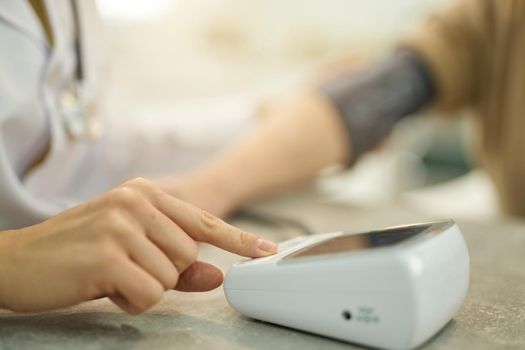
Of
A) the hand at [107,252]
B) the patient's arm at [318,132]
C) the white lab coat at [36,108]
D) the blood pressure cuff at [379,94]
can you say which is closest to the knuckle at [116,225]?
the hand at [107,252]

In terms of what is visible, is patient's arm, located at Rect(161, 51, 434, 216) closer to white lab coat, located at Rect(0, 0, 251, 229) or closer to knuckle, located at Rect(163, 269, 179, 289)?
white lab coat, located at Rect(0, 0, 251, 229)

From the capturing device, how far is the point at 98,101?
63cm

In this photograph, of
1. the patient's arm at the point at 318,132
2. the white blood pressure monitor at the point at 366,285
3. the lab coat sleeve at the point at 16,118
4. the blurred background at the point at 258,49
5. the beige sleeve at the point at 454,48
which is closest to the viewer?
the white blood pressure monitor at the point at 366,285

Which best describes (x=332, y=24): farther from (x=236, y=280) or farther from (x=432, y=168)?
(x=236, y=280)

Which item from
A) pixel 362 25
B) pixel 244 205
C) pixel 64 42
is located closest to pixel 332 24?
pixel 362 25

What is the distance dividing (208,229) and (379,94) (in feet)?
1.53

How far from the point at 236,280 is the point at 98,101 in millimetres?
336

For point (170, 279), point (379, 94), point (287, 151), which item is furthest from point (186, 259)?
point (379, 94)

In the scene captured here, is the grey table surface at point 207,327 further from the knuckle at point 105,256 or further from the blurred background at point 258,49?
the blurred background at point 258,49

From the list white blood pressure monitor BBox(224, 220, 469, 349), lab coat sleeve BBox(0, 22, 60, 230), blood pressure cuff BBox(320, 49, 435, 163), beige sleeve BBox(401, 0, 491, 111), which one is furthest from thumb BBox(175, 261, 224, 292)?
beige sleeve BBox(401, 0, 491, 111)

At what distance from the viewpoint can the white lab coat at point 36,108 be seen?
480 mm

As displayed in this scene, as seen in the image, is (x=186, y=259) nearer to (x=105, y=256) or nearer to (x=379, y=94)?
(x=105, y=256)

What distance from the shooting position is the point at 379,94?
77 centimetres

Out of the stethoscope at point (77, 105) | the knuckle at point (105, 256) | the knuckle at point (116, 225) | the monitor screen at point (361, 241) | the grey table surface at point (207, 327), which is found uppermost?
the stethoscope at point (77, 105)
